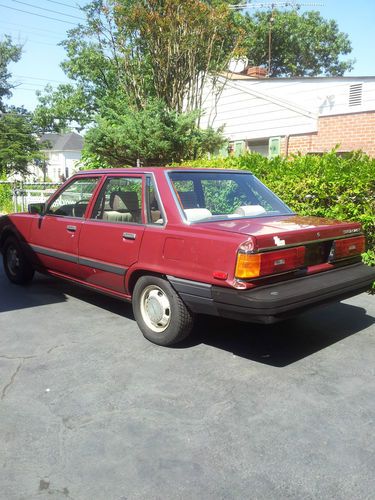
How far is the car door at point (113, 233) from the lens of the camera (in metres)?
4.36

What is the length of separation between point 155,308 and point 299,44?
43.1m

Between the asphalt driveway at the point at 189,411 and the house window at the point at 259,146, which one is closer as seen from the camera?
the asphalt driveway at the point at 189,411

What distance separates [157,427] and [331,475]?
3.44ft

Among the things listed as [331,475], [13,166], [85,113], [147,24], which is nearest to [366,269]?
[331,475]

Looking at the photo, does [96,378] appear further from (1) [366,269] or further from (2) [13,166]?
(2) [13,166]

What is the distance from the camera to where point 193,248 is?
370 centimetres

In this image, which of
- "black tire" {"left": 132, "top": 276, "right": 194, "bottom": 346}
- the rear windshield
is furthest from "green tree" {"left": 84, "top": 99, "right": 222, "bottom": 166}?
"black tire" {"left": 132, "top": 276, "right": 194, "bottom": 346}

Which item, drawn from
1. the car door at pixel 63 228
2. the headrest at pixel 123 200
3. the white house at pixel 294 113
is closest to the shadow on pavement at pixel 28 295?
the car door at pixel 63 228

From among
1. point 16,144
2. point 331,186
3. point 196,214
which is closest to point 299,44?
point 16,144

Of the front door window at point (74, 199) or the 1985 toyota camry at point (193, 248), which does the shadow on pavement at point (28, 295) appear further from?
the front door window at point (74, 199)

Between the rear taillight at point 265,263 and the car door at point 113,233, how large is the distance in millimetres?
1187

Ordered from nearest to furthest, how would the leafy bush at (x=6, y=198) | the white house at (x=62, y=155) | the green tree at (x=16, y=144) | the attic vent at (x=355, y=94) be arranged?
the attic vent at (x=355, y=94) → the leafy bush at (x=6, y=198) → the green tree at (x=16, y=144) → the white house at (x=62, y=155)

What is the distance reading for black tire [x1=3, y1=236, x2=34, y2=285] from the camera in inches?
246

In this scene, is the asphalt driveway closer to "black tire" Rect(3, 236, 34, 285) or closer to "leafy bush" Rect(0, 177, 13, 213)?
"black tire" Rect(3, 236, 34, 285)
